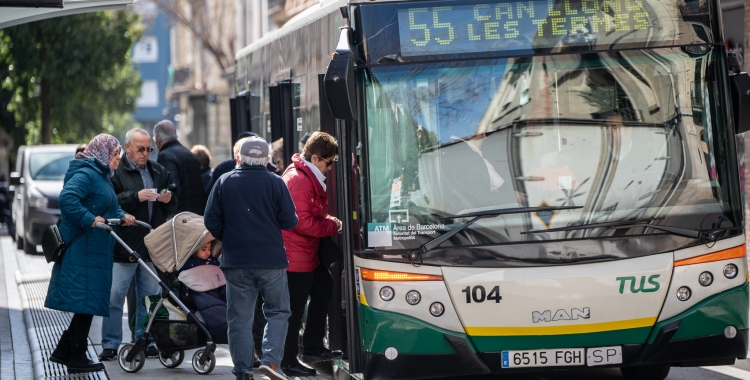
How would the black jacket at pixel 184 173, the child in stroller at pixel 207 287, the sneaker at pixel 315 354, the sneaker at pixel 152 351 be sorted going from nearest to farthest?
the sneaker at pixel 315 354 < the child in stroller at pixel 207 287 < the sneaker at pixel 152 351 < the black jacket at pixel 184 173

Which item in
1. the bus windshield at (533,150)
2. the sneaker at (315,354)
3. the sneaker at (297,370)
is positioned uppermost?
the bus windshield at (533,150)

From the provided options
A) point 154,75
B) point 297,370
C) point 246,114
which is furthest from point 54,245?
point 154,75

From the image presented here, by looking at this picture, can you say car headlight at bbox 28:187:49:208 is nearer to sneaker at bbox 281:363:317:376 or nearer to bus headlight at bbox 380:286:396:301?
sneaker at bbox 281:363:317:376

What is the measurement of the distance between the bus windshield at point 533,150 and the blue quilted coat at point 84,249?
102 inches

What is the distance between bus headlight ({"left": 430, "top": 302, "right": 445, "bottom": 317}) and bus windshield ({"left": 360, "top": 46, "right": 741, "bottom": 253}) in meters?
0.36

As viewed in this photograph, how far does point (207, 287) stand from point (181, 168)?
91.6 inches

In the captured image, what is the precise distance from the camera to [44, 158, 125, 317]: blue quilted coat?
8.67 metres

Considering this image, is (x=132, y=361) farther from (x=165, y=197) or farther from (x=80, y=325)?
(x=165, y=197)

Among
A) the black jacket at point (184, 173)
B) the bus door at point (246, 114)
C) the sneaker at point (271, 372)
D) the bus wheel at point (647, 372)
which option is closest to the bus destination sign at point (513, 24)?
the sneaker at point (271, 372)

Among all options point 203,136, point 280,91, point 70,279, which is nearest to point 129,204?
point 70,279

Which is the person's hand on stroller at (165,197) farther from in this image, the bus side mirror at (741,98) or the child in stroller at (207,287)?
the bus side mirror at (741,98)

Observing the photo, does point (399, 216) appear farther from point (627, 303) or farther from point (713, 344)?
point (713, 344)

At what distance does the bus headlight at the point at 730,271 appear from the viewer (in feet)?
23.8

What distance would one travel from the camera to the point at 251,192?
7.71 metres
